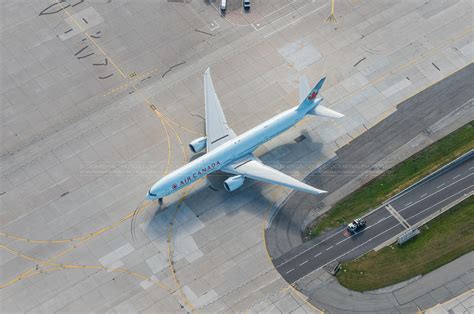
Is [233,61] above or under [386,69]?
above

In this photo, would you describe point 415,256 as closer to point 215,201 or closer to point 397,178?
point 397,178

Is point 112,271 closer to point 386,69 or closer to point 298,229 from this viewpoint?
point 298,229

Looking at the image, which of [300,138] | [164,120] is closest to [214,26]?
[164,120]

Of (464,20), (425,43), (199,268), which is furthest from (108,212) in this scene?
(464,20)

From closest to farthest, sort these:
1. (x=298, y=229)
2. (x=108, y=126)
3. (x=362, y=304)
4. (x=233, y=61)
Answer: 1. (x=362, y=304)
2. (x=298, y=229)
3. (x=108, y=126)
4. (x=233, y=61)

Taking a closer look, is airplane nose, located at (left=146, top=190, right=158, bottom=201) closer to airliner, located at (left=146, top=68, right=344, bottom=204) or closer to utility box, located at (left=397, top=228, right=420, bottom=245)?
airliner, located at (left=146, top=68, right=344, bottom=204)

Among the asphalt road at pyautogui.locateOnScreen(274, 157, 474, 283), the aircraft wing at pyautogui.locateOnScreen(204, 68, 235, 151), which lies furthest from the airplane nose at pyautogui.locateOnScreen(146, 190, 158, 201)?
the asphalt road at pyautogui.locateOnScreen(274, 157, 474, 283)
